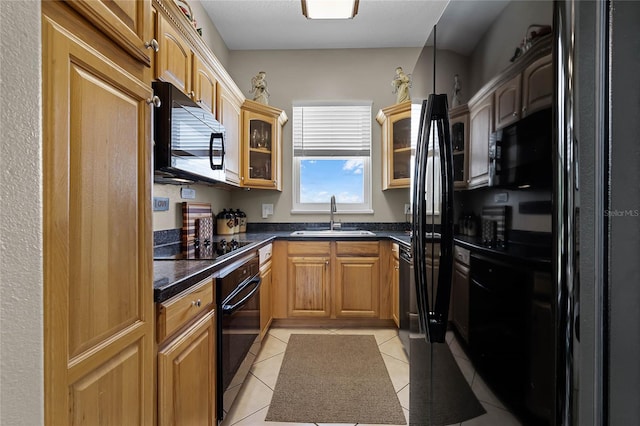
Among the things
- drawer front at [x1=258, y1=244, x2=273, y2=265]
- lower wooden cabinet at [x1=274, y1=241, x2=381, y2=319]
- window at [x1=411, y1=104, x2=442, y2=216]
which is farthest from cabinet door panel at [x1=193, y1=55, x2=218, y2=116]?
window at [x1=411, y1=104, x2=442, y2=216]

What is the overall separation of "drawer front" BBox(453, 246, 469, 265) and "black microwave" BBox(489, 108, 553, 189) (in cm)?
24

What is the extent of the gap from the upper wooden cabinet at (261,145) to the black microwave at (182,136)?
1051 mm

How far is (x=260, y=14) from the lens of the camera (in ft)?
9.20

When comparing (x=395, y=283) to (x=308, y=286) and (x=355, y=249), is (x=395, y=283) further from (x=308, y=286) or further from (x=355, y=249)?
(x=308, y=286)

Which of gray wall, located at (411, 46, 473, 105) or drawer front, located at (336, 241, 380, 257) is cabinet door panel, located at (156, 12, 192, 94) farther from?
drawer front, located at (336, 241, 380, 257)

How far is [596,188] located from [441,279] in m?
0.55

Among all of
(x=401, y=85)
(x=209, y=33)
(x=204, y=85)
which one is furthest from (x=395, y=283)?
(x=209, y=33)

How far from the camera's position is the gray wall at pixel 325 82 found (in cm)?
338

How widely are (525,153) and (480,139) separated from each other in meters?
0.18

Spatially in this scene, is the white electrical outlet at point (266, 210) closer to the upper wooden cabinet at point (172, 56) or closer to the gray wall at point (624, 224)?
the upper wooden cabinet at point (172, 56)

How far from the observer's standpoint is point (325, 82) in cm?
341

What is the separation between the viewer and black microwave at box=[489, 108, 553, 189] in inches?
22.4

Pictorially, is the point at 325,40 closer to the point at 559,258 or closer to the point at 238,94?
the point at 238,94

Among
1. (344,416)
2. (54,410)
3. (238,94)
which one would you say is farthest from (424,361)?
(238,94)
